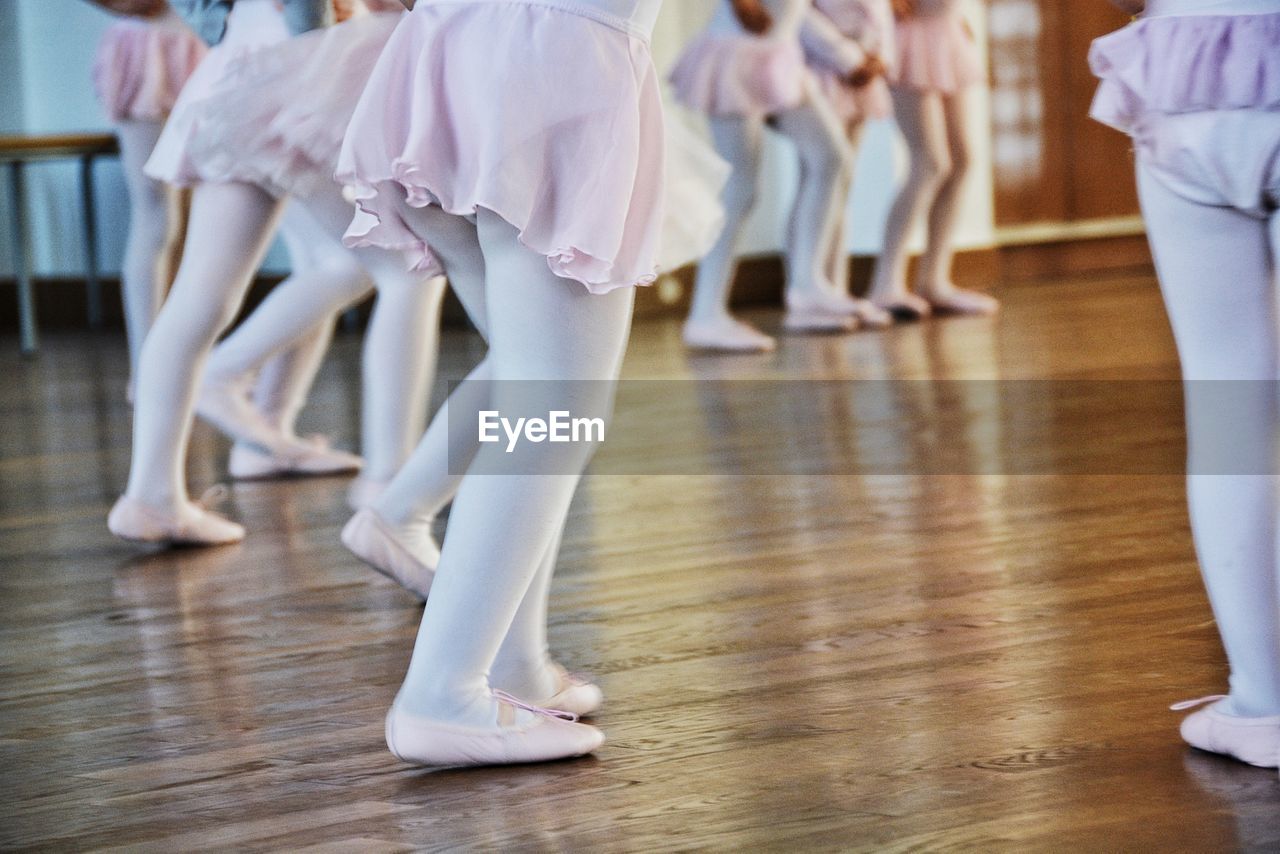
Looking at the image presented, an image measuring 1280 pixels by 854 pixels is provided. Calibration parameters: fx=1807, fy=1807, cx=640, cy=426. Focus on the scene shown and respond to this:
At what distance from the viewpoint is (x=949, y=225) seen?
17.6 feet

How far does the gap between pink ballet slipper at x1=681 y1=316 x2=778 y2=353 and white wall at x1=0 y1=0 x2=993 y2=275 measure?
1401 millimetres

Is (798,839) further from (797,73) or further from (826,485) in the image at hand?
(797,73)

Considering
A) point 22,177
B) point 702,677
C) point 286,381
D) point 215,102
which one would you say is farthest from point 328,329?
point 22,177

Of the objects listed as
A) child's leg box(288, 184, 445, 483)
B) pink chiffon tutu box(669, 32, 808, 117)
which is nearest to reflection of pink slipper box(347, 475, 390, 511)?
child's leg box(288, 184, 445, 483)

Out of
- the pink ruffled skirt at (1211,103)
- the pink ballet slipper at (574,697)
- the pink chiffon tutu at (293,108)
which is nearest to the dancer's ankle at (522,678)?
the pink ballet slipper at (574,697)

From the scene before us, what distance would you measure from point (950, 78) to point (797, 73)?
0.56m

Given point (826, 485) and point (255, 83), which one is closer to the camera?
point (255, 83)

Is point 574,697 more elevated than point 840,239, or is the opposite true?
point 574,697

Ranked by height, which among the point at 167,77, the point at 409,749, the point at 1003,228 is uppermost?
the point at 167,77

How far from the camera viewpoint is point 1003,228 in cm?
651

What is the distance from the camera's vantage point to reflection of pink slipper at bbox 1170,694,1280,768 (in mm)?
1366

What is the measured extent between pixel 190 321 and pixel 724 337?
2503mm

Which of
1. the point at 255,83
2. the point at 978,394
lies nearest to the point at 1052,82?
the point at 978,394

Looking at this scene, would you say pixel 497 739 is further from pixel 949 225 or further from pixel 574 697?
pixel 949 225
